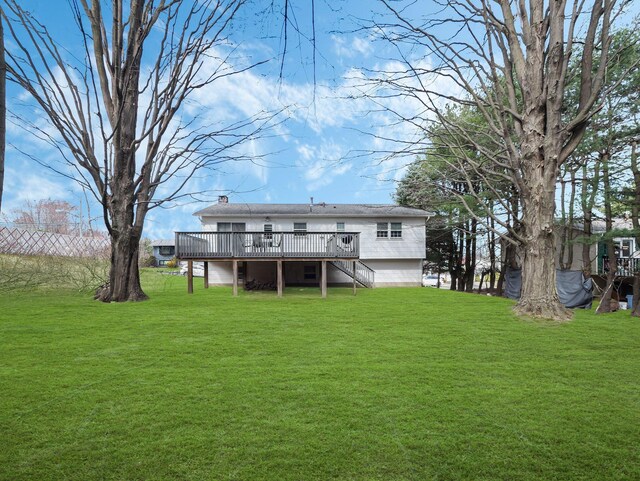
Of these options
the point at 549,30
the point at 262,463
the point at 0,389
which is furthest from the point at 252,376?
the point at 549,30

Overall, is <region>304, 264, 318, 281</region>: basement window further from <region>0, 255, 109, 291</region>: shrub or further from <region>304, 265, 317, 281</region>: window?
<region>0, 255, 109, 291</region>: shrub

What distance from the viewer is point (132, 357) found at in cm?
600

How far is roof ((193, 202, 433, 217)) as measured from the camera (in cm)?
2144

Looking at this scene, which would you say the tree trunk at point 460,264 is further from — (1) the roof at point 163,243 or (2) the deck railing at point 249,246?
(1) the roof at point 163,243

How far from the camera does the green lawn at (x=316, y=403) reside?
2.88 meters

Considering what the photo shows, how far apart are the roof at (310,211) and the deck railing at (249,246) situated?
376cm

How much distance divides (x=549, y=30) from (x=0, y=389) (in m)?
13.1

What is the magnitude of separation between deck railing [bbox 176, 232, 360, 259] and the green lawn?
7.75 meters

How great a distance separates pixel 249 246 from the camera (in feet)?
54.7

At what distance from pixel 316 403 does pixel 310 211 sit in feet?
60.2

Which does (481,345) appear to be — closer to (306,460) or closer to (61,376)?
(306,460)

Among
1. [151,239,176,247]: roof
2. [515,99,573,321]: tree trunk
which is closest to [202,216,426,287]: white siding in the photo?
[515,99,573,321]: tree trunk

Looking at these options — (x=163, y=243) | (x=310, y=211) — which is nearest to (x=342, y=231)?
(x=310, y=211)

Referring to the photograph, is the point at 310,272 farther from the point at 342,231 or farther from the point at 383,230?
the point at 383,230
